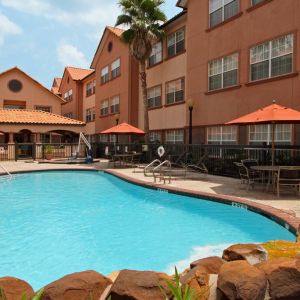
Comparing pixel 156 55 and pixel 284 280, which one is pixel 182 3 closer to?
pixel 156 55

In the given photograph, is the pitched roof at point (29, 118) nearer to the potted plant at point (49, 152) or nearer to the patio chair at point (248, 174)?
the potted plant at point (49, 152)

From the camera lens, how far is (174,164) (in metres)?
19.9

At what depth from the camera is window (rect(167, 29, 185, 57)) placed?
23891 mm

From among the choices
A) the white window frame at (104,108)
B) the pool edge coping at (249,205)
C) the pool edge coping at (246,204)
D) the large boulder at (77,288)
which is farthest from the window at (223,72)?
the white window frame at (104,108)

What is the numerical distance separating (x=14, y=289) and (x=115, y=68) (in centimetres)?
3152

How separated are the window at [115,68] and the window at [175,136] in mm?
10141

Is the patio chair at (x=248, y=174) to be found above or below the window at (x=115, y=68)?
below

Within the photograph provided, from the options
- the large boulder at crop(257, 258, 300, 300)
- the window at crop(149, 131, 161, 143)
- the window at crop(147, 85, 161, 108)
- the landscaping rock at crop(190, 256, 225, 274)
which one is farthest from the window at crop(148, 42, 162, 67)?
the large boulder at crop(257, 258, 300, 300)

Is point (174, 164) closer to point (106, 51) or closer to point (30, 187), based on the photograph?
point (30, 187)

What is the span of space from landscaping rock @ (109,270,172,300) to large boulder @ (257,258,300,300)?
106 cm

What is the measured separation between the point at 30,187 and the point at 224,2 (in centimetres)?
1438

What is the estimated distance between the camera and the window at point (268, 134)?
15.6 meters

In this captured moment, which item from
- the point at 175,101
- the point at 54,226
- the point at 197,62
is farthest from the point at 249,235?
the point at 175,101

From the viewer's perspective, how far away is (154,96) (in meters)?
27.8
